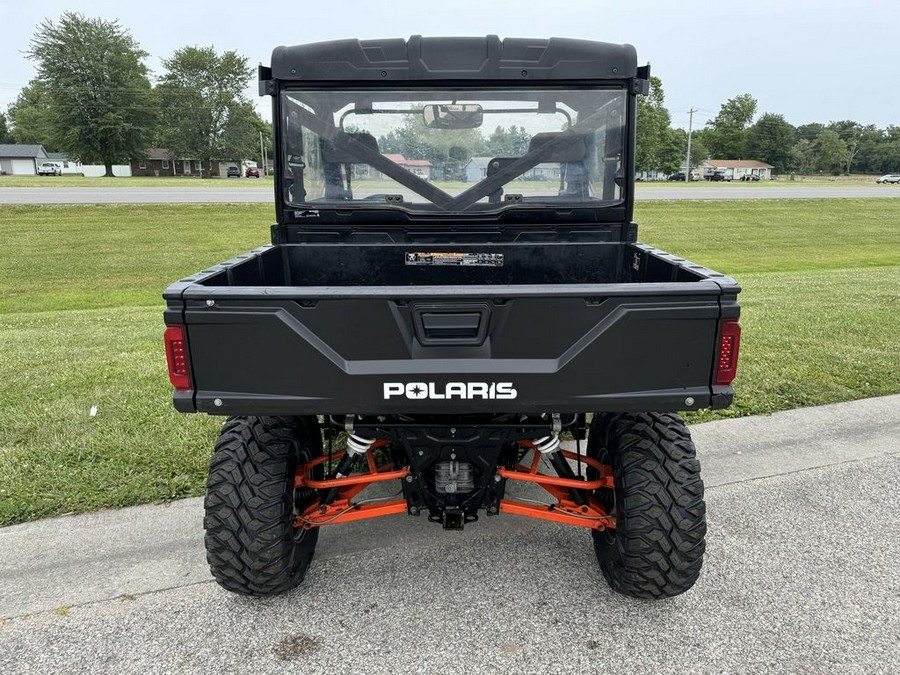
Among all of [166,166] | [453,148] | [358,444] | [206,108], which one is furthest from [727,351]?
[166,166]

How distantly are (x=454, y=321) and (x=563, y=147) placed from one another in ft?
6.05

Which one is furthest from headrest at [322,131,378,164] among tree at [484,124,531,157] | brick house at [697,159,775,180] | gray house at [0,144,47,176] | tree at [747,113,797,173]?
tree at [747,113,797,173]

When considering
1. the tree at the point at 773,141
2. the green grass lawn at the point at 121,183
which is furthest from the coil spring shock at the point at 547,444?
the tree at the point at 773,141

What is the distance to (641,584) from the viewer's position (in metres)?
2.62

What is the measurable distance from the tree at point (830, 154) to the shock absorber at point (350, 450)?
322 ft

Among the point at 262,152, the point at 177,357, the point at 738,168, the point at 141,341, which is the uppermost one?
the point at 262,152

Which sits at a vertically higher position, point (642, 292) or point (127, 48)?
point (127, 48)

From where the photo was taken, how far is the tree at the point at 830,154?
277 feet

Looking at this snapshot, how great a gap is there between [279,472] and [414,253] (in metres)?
1.54

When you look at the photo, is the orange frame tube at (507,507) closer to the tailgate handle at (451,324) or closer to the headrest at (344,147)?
the tailgate handle at (451,324)

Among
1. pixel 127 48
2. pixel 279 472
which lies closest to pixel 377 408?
pixel 279 472

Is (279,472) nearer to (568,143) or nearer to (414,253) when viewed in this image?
(414,253)

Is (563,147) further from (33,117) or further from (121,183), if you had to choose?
(33,117)

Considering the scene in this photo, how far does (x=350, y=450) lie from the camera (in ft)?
8.84
